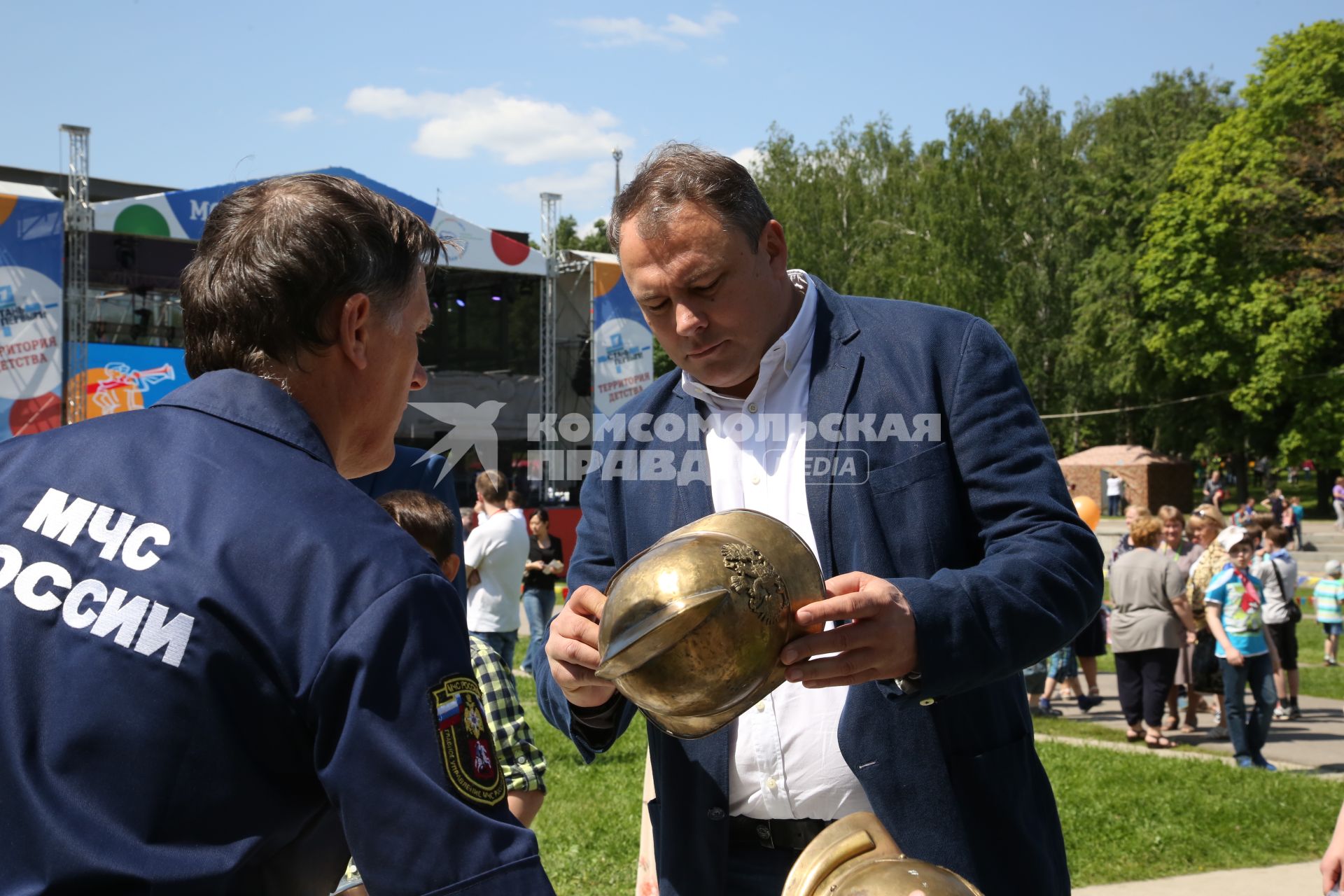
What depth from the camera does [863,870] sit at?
4.42 ft

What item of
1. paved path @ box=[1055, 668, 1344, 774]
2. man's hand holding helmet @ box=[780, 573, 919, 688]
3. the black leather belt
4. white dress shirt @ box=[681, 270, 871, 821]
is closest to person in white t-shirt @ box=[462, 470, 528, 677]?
paved path @ box=[1055, 668, 1344, 774]

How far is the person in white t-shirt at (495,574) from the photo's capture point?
9320 mm

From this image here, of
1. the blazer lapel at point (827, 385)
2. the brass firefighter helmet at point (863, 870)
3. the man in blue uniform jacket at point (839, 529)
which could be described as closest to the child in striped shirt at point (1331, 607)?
the man in blue uniform jacket at point (839, 529)

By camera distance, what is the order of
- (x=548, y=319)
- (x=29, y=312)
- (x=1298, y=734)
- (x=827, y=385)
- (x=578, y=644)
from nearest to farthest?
(x=578, y=644) → (x=827, y=385) → (x=1298, y=734) → (x=29, y=312) → (x=548, y=319)

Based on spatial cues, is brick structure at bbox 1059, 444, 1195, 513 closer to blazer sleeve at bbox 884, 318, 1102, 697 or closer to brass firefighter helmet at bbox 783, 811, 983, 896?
blazer sleeve at bbox 884, 318, 1102, 697

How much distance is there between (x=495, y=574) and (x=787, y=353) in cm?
727

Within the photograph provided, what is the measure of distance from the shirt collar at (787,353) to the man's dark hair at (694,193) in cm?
17

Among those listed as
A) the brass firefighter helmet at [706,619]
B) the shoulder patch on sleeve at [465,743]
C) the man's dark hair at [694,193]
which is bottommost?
the shoulder patch on sleeve at [465,743]

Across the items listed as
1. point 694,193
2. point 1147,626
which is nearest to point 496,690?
point 694,193

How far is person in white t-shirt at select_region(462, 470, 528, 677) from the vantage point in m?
9.32

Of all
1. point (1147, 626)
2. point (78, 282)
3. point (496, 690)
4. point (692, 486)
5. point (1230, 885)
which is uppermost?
point (78, 282)

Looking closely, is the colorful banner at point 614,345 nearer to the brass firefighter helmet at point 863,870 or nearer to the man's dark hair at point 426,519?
the man's dark hair at point 426,519

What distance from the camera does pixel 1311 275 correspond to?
33219 mm

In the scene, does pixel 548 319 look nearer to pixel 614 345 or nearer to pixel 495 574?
pixel 614 345
